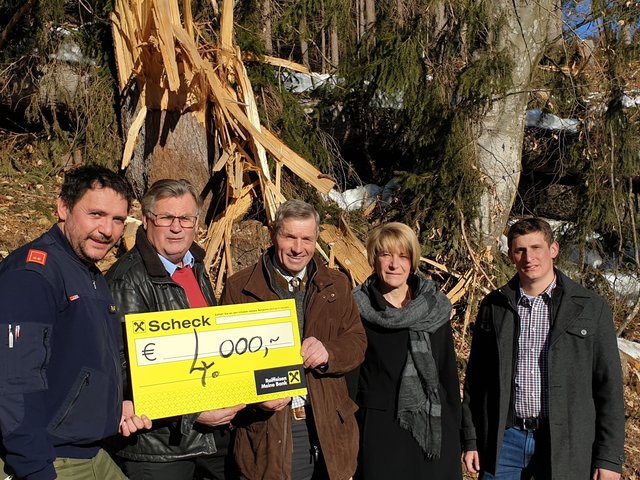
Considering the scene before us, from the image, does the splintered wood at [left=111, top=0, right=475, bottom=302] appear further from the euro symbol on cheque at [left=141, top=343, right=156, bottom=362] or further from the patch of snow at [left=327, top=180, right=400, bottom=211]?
the euro symbol on cheque at [left=141, top=343, right=156, bottom=362]

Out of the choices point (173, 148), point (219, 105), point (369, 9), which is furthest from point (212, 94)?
point (369, 9)

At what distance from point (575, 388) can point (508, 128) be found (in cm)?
435

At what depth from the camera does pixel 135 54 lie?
6199mm

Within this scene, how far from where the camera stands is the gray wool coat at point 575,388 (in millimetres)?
2836

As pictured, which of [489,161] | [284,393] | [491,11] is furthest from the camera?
[489,161]

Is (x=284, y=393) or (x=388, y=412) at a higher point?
(x=284, y=393)

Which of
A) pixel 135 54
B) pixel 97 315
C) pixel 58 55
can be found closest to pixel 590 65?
pixel 135 54

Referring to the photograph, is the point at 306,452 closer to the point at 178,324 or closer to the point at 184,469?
the point at 184,469

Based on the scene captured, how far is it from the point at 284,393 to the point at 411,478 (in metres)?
0.81

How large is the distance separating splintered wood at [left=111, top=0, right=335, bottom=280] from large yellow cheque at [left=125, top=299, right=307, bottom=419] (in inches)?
109

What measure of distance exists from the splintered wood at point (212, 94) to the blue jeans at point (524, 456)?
9.88 feet

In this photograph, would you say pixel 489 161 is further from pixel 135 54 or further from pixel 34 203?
pixel 34 203

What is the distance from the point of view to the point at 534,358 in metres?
2.96

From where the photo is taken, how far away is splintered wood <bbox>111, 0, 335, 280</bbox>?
5.57 meters
